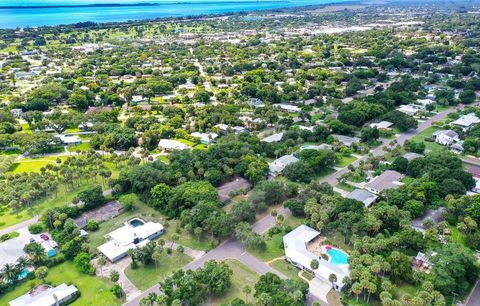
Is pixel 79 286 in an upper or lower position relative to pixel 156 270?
upper

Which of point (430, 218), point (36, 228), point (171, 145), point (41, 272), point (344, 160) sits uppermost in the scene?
point (41, 272)

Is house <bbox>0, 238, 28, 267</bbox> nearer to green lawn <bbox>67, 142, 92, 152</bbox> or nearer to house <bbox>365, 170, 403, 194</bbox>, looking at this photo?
green lawn <bbox>67, 142, 92, 152</bbox>

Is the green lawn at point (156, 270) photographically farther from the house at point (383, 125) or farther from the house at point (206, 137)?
the house at point (383, 125)

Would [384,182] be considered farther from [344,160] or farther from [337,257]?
[337,257]

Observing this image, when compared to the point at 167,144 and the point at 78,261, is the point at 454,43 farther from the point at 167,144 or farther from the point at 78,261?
the point at 78,261

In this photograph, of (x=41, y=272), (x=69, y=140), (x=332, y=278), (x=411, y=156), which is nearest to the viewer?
(x=332, y=278)

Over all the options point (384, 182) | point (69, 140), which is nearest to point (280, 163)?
point (384, 182)

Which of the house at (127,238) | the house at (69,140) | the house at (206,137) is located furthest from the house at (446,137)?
the house at (69,140)
